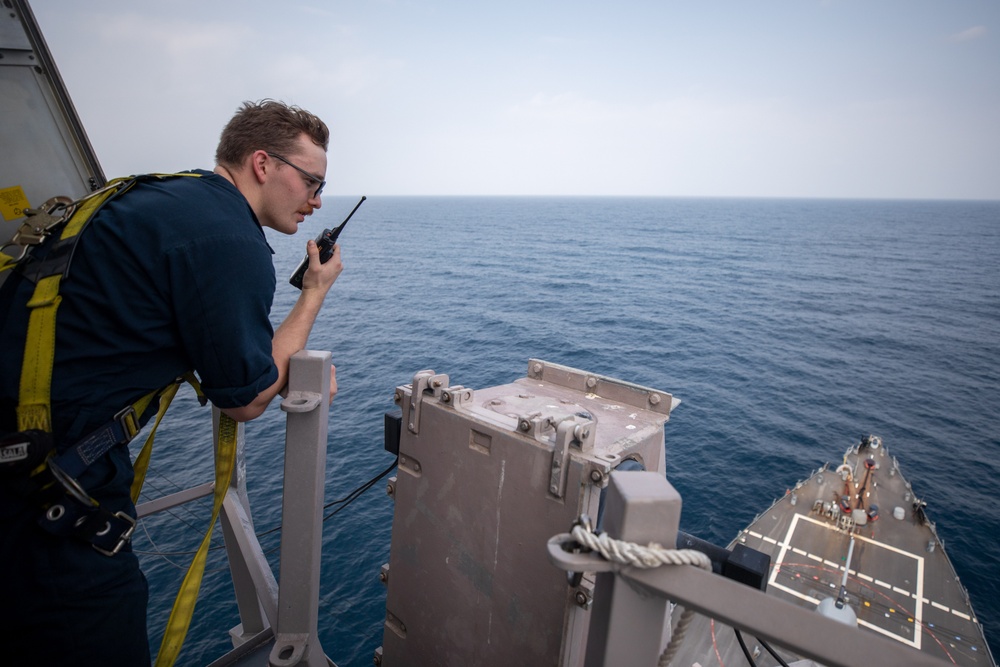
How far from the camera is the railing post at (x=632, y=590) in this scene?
61.5 inches

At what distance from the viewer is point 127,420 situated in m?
2.28

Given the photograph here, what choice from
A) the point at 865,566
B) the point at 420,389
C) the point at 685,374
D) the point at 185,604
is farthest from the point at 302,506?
the point at 685,374

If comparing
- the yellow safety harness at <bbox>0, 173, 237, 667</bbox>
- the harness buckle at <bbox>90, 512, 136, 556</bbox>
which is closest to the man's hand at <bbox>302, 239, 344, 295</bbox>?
the yellow safety harness at <bbox>0, 173, 237, 667</bbox>

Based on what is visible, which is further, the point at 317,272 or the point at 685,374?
the point at 685,374

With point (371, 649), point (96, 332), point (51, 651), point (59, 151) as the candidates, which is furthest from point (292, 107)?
point (371, 649)

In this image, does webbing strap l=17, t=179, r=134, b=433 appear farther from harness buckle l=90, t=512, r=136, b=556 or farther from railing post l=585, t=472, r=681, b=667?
railing post l=585, t=472, r=681, b=667

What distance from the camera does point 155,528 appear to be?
2025 centimetres

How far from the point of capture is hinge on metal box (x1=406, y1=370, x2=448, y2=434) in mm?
3801

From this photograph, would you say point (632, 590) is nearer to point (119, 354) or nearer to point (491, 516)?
point (491, 516)

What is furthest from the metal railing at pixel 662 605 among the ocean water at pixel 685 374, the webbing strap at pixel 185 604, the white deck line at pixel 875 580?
the white deck line at pixel 875 580

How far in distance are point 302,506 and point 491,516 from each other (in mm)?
1303

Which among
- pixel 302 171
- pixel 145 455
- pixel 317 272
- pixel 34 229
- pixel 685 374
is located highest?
pixel 302 171

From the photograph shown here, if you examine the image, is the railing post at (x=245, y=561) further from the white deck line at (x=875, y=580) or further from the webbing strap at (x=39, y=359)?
the white deck line at (x=875, y=580)

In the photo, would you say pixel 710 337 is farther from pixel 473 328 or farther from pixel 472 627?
pixel 472 627
